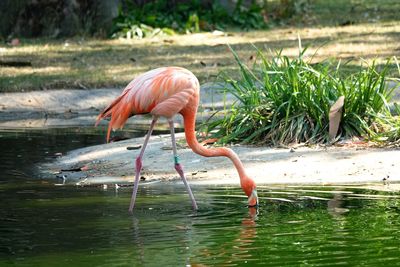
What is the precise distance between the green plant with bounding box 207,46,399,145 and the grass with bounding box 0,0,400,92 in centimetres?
330

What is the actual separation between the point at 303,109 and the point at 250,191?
2.85 metres

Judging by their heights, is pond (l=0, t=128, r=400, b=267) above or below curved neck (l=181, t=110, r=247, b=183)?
below

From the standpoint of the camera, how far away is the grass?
15018 millimetres

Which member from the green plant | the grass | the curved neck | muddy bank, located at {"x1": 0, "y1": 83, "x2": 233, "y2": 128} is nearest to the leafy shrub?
the grass

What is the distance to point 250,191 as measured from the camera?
741cm

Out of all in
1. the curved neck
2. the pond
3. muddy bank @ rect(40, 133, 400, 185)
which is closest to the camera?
the pond

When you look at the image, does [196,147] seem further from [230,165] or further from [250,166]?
[230,165]

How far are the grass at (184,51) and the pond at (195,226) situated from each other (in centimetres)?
597

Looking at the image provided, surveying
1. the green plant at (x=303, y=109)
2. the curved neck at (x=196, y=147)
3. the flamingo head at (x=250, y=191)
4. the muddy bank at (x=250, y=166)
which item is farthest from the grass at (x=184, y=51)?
the flamingo head at (x=250, y=191)

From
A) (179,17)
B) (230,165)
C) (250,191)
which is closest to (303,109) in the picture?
(230,165)

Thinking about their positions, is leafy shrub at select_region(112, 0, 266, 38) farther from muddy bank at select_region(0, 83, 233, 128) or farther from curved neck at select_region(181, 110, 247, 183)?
curved neck at select_region(181, 110, 247, 183)

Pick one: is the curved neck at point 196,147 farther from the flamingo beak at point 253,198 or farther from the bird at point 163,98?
the flamingo beak at point 253,198

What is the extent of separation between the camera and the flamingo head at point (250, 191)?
7391 millimetres

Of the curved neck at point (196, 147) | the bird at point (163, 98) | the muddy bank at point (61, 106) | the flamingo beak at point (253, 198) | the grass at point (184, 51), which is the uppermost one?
the bird at point (163, 98)
